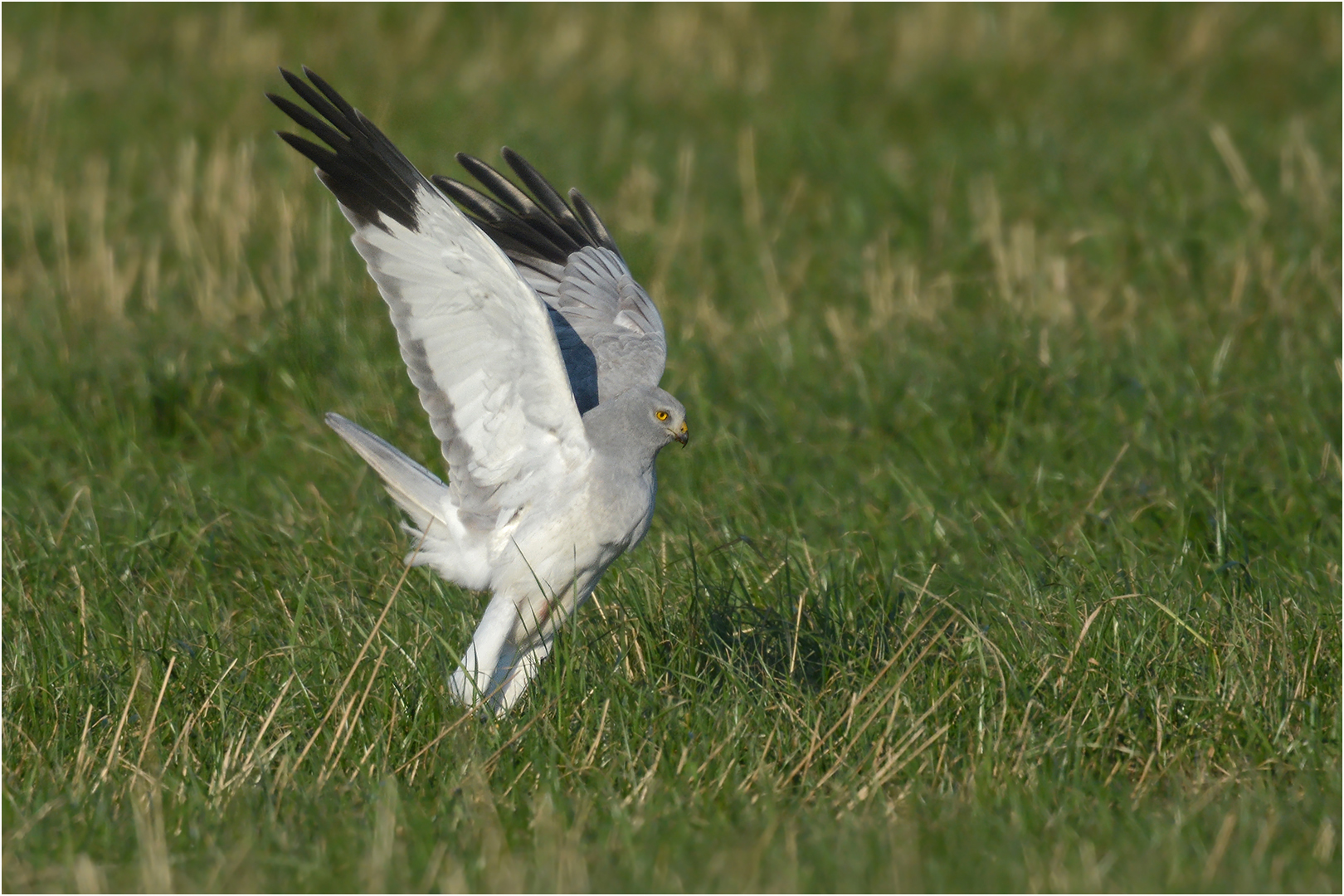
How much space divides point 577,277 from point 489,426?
921mm

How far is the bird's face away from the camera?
390cm

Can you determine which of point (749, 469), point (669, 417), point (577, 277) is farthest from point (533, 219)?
point (749, 469)

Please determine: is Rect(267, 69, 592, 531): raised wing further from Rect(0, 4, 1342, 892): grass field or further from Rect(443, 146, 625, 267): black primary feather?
Rect(443, 146, 625, 267): black primary feather

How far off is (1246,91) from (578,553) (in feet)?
28.7

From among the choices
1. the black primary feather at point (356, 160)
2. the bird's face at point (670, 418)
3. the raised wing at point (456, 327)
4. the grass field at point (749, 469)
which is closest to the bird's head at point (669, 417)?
the bird's face at point (670, 418)

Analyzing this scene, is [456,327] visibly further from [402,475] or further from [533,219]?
[533,219]

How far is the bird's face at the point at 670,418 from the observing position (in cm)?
390

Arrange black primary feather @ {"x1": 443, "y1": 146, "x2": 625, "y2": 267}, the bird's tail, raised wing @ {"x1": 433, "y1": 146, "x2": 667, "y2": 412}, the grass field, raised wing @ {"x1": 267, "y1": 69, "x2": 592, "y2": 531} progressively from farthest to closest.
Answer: black primary feather @ {"x1": 443, "y1": 146, "x2": 625, "y2": 267}
raised wing @ {"x1": 433, "y1": 146, "x2": 667, "y2": 412}
the bird's tail
raised wing @ {"x1": 267, "y1": 69, "x2": 592, "y2": 531}
the grass field

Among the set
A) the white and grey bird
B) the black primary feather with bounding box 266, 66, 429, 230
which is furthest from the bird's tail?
the black primary feather with bounding box 266, 66, 429, 230

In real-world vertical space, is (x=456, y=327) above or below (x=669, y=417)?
above

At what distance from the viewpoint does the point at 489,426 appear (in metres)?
3.98

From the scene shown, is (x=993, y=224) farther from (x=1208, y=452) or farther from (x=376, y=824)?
(x=376, y=824)

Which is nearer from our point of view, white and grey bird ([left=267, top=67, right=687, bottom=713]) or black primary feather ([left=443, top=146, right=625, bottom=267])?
white and grey bird ([left=267, top=67, right=687, bottom=713])

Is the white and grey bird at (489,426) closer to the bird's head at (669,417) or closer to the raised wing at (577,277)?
the bird's head at (669,417)
